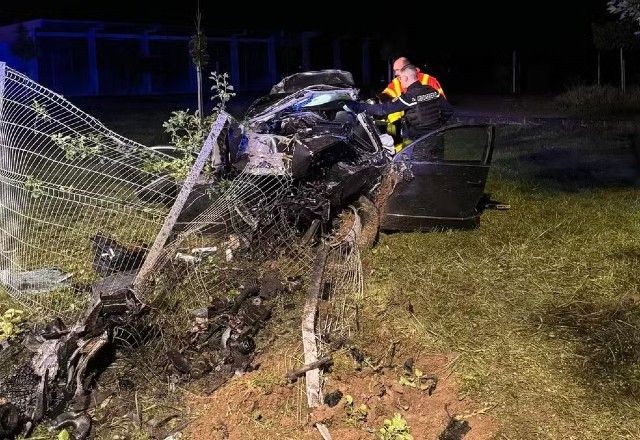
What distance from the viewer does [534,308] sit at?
471 cm

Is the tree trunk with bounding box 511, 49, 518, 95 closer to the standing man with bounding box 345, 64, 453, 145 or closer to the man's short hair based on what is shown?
the man's short hair

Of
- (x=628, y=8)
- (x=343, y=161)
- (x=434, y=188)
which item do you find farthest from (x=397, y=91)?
(x=628, y=8)

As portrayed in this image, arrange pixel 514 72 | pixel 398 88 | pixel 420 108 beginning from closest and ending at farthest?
pixel 420 108, pixel 398 88, pixel 514 72

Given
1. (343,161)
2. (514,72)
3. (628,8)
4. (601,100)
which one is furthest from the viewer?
(514,72)

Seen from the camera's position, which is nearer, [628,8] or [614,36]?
[628,8]

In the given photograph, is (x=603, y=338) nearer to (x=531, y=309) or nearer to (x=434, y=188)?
(x=531, y=309)

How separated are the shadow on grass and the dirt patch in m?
0.78

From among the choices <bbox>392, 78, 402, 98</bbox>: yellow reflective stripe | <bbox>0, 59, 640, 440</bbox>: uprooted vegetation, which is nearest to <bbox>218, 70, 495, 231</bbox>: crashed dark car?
<bbox>0, 59, 640, 440</bbox>: uprooted vegetation

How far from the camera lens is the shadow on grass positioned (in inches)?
149

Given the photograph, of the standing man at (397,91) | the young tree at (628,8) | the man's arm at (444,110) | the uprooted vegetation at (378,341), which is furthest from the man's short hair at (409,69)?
the young tree at (628,8)

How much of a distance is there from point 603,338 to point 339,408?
1.78m

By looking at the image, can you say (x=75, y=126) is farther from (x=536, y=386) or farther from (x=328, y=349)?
(x=536, y=386)

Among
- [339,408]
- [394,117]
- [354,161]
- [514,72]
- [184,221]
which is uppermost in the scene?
[514,72]

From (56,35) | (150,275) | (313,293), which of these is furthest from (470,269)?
(56,35)
